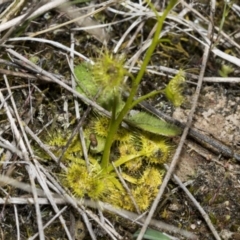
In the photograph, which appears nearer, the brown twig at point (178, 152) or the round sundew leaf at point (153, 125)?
the brown twig at point (178, 152)

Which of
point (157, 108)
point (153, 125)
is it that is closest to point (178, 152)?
point (153, 125)

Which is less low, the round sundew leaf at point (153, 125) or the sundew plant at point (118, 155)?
the round sundew leaf at point (153, 125)

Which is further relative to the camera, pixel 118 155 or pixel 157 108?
pixel 157 108

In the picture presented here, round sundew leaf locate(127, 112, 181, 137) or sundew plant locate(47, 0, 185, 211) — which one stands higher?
round sundew leaf locate(127, 112, 181, 137)

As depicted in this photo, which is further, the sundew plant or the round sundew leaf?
the round sundew leaf

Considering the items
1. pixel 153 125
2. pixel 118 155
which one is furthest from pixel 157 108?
pixel 118 155

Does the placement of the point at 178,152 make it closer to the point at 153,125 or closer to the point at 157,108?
the point at 153,125

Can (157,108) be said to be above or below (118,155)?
above

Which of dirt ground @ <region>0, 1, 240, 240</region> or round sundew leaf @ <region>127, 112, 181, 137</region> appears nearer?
dirt ground @ <region>0, 1, 240, 240</region>

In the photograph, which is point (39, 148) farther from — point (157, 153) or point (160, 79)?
point (160, 79)

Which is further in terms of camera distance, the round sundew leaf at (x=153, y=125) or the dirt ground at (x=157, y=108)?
the round sundew leaf at (x=153, y=125)

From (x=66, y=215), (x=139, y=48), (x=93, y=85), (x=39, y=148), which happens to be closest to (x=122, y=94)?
(x=93, y=85)
